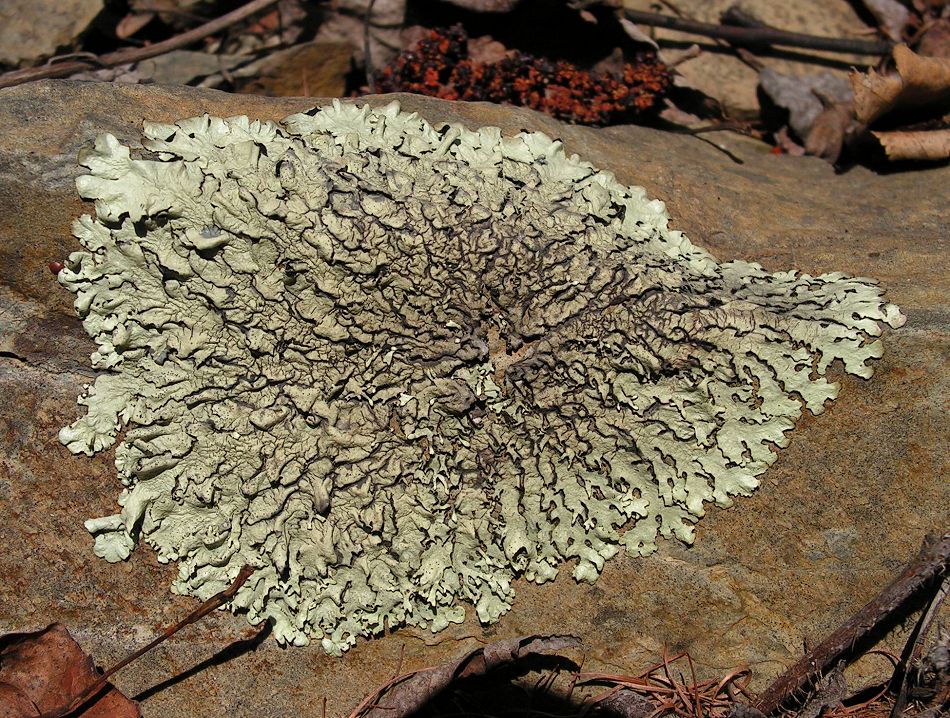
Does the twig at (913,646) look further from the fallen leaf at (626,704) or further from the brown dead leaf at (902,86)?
the brown dead leaf at (902,86)

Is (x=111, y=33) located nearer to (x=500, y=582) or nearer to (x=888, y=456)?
(x=500, y=582)

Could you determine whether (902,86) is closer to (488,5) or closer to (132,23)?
(488,5)

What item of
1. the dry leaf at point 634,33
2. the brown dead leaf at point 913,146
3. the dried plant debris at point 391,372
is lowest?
the dried plant debris at point 391,372

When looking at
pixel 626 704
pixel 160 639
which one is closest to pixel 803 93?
pixel 626 704

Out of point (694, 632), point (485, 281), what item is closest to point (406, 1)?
A: point (485, 281)

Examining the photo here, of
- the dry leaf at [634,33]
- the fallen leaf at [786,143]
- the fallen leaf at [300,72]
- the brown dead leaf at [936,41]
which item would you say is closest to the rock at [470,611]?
the fallen leaf at [786,143]
